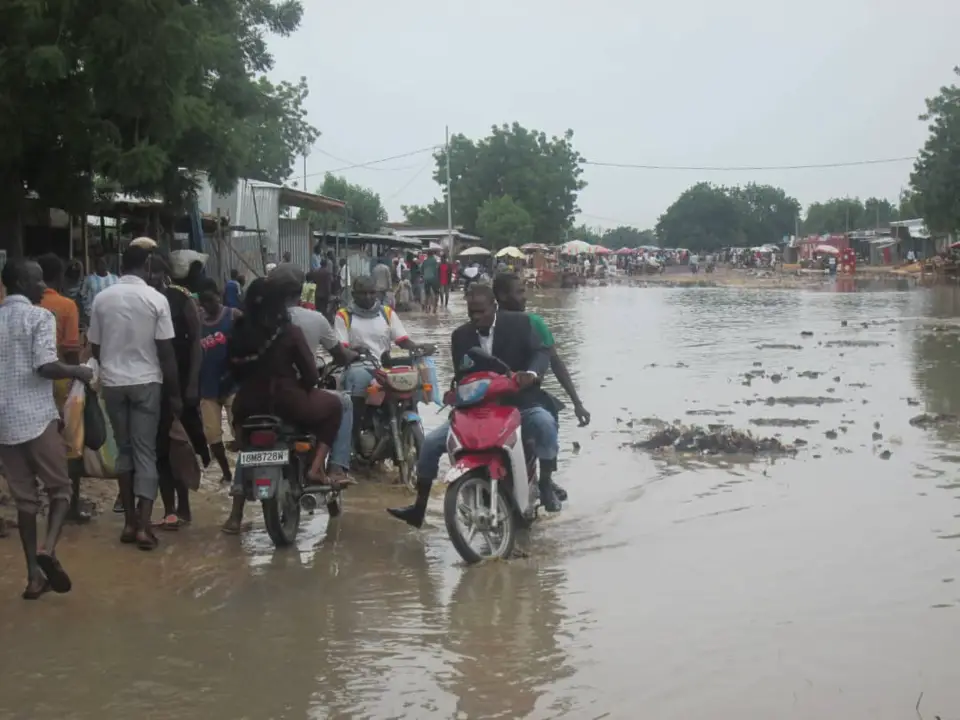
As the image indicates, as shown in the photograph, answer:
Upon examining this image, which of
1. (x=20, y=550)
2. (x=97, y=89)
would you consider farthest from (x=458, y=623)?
(x=97, y=89)

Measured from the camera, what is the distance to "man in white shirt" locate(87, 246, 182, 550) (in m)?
6.80

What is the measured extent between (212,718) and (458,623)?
5.07 ft

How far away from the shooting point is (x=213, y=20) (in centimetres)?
1224

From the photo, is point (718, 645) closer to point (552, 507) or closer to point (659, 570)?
point (659, 570)

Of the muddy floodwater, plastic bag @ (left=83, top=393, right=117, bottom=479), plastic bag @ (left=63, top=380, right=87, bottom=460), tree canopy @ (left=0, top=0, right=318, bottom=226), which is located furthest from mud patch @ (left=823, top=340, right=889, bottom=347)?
plastic bag @ (left=63, top=380, right=87, bottom=460)

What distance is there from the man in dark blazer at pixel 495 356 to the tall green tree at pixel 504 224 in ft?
Answer: 255

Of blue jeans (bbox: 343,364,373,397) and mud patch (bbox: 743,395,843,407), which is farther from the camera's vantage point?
mud patch (bbox: 743,395,843,407)

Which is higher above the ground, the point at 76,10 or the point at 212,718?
the point at 76,10

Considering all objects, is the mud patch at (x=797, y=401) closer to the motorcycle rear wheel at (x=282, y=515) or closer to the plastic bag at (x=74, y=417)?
the motorcycle rear wheel at (x=282, y=515)

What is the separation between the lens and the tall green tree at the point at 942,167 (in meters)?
59.3

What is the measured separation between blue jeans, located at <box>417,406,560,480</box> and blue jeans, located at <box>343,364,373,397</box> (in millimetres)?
1647

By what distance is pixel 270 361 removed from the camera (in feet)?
22.6

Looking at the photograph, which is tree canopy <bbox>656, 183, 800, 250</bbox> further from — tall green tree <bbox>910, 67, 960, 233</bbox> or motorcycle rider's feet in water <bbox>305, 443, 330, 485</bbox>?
motorcycle rider's feet in water <bbox>305, 443, 330, 485</bbox>

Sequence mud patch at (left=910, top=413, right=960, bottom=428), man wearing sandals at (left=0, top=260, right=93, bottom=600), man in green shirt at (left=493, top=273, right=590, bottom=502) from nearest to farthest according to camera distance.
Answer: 1. man wearing sandals at (left=0, top=260, right=93, bottom=600)
2. man in green shirt at (left=493, top=273, right=590, bottom=502)
3. mud patch at (left=910, top=413, right=960, bottom=428)
